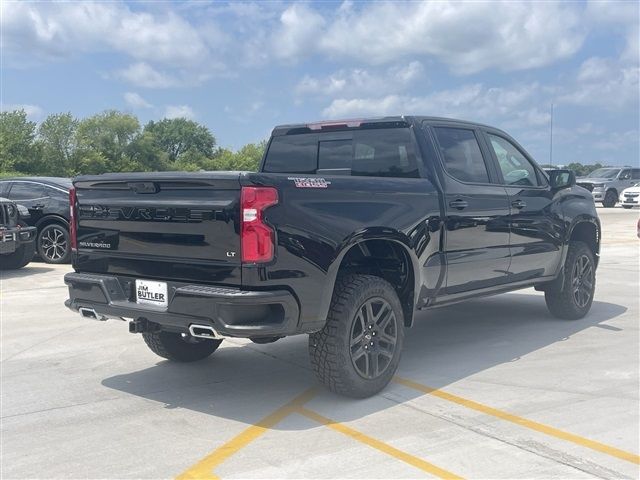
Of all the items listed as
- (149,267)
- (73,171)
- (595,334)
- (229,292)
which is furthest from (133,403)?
(73,171)

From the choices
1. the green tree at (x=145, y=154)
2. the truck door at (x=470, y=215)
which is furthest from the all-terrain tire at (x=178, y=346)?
the green tree at (x=145, y=154)

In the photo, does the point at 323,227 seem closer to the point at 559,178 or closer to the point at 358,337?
the point at 358,337

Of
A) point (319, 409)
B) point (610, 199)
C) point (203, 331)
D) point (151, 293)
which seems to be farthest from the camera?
point (610, 199)

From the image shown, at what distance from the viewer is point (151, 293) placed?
4684mm

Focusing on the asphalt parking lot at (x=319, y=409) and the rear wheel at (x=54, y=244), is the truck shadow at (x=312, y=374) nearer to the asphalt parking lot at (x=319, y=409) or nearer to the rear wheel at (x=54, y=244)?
the asphalt parking lot at (x=319, y=409)

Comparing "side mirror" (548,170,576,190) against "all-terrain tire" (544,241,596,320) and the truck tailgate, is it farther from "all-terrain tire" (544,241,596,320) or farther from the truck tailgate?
the truck tailgate

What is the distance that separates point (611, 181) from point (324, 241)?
3113 cm

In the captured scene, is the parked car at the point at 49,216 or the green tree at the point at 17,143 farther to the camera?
the green tree at the point at 17,143

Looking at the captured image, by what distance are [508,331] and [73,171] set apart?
63128mm

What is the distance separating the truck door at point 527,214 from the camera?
6.57 metres

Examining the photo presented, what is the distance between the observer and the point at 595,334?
23.3ft

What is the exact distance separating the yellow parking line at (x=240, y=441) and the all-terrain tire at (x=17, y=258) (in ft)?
27.3

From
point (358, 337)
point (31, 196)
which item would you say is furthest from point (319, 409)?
point (31, 196)

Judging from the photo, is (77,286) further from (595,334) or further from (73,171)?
(73,171)
